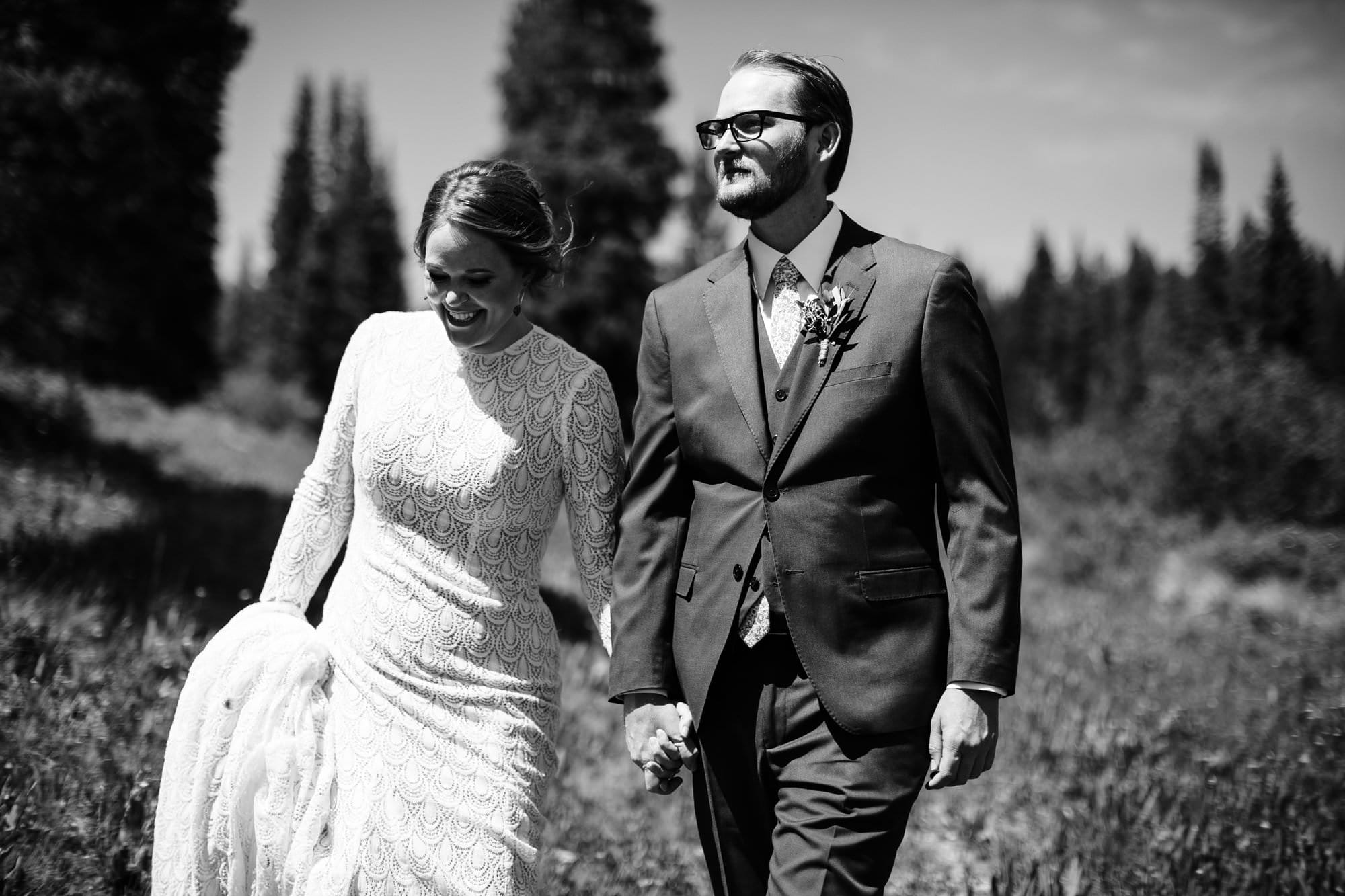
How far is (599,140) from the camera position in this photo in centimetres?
2566

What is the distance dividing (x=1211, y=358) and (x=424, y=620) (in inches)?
1313

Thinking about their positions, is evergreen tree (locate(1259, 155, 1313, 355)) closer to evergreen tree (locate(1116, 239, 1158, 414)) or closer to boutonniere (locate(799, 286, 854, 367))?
evergreen tree (locate(1116, 239, 1158, 414))

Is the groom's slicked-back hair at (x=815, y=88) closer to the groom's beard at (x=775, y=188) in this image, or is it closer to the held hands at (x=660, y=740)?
the groom's beard at (x=775, y=188)

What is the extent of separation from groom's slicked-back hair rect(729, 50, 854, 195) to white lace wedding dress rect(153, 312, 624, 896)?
41.1 inches

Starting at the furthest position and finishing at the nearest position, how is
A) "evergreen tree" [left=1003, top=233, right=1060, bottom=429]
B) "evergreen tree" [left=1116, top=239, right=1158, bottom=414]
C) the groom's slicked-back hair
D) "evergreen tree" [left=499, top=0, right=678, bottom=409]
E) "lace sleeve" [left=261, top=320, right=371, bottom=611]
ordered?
"evergreen tree" [left=1003, top=233, right=1060, bottom=429] → "evergreen tree" [left=1116, top=239, right=1158, bottom=414] → "evergreen tree" [left=499, top=0, right=678, bottom=409] → "lace sleeve" [left=261, top=320, right=371, bottom=611] → the groom's slicked-back hair

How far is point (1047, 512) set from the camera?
31047mm

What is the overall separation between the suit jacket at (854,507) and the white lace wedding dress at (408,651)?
0.41 meters

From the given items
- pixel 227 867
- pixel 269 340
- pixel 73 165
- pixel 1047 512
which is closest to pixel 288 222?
pixel 269 340

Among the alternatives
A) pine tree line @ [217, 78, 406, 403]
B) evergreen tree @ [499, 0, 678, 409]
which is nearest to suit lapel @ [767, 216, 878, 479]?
evergreen tree @ [499, 0, 678, 409]

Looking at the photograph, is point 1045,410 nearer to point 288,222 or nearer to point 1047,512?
point 1047,512

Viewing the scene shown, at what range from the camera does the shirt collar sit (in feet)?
9.97

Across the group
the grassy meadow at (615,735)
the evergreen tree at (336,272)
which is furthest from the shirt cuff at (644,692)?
the evergreen tree at (336,272)

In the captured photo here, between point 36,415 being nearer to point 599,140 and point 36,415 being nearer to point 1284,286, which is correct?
point 599,140

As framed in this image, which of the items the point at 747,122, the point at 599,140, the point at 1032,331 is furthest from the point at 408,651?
the point at 1032,331
